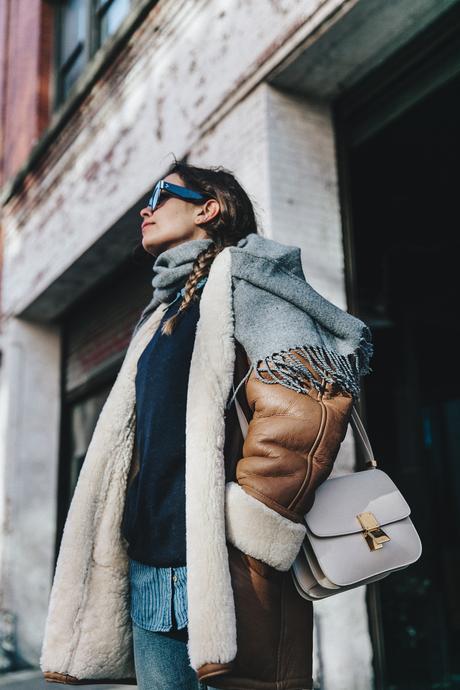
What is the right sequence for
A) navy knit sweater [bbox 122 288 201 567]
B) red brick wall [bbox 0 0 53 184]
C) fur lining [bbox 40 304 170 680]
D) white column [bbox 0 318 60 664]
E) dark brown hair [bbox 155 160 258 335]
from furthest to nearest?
1. red brick wall [bbox 0 0 53 184]
2. white column [bbox 0 318 60 664]
3. dark brown hair [bbox 155 160 258 335]
4. fur lining [bbox 40 304 170 680]
5. navy knit sweater [bbox 122 288 201 567]

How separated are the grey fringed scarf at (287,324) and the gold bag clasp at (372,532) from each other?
0.30 m

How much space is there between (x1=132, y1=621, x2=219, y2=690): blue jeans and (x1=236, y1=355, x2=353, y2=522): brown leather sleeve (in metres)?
0.45

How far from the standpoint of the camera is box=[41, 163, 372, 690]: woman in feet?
5.13

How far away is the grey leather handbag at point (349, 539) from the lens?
1.63 metres

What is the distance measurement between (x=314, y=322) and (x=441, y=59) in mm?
2489

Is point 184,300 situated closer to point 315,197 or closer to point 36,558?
point 315,197

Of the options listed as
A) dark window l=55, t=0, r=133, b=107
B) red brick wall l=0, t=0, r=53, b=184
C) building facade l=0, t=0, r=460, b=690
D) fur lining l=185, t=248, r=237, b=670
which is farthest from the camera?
red brick wall l=0, t=0, r=53, b=184

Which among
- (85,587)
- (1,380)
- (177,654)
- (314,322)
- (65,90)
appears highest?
(65,90)

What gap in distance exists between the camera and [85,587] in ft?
6.31

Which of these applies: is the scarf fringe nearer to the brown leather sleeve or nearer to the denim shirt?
the brown leather sleeve

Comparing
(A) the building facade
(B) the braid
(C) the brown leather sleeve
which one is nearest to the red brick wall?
(A) the building facade

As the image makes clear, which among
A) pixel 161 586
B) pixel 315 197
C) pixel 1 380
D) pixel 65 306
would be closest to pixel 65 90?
pixel 65 306

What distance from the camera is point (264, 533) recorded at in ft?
5.09

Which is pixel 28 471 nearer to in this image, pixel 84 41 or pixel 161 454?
pixel 84 41
